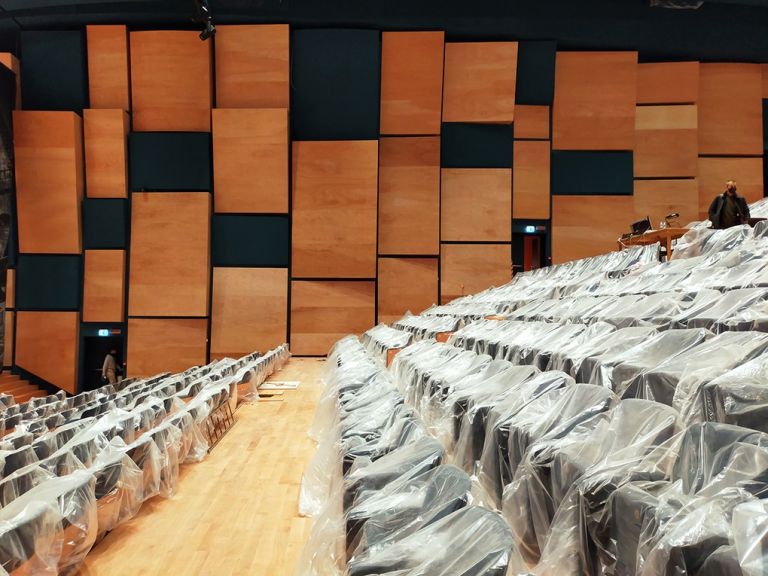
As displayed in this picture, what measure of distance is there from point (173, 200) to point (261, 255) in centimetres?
47

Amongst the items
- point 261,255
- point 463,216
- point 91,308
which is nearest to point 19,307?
point 91,308

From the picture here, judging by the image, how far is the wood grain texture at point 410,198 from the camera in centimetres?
296

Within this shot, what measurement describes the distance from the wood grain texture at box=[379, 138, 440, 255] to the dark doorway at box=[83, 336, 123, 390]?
1.32 meters

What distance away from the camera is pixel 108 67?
2908mm

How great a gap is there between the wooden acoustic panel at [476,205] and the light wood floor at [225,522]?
6.46 ft

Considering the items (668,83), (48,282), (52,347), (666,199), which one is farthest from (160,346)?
(668,83)

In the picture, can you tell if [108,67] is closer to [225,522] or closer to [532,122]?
[532,122]

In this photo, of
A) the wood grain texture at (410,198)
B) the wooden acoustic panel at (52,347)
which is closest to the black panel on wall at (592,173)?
the wood grain texture at (410,198)

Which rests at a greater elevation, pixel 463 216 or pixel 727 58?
pixel 727 58

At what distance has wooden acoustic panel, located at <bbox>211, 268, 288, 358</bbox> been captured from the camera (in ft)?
9.56

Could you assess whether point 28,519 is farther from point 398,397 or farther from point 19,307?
point 19,307

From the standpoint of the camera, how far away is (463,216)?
2982mm

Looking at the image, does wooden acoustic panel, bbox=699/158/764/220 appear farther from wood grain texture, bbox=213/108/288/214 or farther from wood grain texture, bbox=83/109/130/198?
wood grain texture, bbox=83/109/130/198

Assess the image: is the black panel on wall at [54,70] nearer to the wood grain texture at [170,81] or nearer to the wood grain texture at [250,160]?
the wood grain texture at [170,81]
